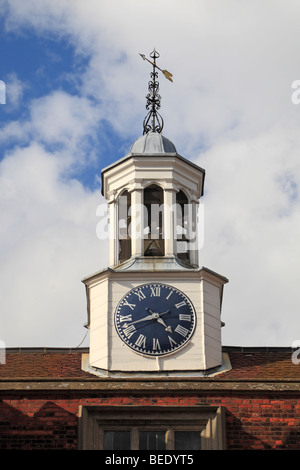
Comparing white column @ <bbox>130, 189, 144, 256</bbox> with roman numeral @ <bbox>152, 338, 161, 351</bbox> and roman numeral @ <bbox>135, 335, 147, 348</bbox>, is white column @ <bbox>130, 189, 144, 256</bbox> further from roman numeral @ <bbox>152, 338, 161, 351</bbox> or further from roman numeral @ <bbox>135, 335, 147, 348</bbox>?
roman numeral @ <bbox>152, 338, 161, 351</bbox>

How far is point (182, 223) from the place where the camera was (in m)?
30.7

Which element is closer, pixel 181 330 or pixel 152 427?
pixel 152 427

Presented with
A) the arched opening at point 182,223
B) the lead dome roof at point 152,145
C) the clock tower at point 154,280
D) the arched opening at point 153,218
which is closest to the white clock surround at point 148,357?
the clock tower at point 154,280

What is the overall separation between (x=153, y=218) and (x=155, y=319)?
3625mm

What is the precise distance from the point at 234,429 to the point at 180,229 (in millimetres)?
7222

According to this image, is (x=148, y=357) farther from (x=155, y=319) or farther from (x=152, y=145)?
(x=152, y=145)

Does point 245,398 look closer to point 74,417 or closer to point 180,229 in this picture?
point 74,417

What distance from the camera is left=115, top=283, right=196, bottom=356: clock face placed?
1068 inches

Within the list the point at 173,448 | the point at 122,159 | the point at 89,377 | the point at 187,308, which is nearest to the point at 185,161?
the point at 122,159

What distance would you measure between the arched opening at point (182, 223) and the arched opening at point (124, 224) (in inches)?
46.4

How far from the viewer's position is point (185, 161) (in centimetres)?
3011

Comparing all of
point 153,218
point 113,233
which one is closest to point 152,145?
point 153,218

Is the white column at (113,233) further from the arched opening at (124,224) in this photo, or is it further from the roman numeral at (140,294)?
the roman numeral at (140,294)

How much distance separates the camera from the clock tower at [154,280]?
27047 millimetres
